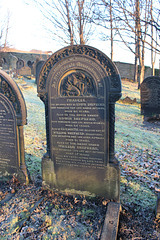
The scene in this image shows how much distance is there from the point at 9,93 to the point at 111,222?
2945 millimetres


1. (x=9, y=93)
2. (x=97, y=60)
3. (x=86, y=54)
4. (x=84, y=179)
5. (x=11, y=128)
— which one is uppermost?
(x=86, y=54)

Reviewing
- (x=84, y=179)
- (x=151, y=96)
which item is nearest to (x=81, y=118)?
(x=84, y=179)

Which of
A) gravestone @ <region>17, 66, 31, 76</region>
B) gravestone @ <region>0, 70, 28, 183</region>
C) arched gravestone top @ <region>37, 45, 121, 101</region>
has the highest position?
gravestone @ <region>17, 66, 31, 76</region>

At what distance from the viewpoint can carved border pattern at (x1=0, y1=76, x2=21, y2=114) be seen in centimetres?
A: 371

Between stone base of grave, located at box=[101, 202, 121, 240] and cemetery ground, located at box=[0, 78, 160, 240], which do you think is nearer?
stone base of grave, located at box=[101, 202, 121, 240]

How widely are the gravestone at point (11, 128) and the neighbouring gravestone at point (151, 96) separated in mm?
8123

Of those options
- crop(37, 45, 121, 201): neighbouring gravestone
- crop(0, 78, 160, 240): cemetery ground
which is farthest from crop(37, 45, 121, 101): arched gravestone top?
crop(0, 78, 160, 240): cemetery ground

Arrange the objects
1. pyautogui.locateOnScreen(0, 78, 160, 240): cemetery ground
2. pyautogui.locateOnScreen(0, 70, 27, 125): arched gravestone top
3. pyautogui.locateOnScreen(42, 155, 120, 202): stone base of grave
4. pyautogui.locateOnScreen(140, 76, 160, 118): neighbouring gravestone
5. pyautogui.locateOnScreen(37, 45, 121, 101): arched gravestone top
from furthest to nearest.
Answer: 1. pyautogui.locateOnScreen(140, 76, 160, 118): neighbouring gravestone
2. pyautogui.locateOnScreen(0, 70, 27, 125): arched gravestone top
3. pyautogui.locateOnScreen(42, 155, 120, 202): stone base of grave
4. pyautogui.locateOnScreen(37, 45, 121, 101): arched gravestone top
5. pyautogui.locateOnScreen(0, 78, 160, 240): cemetery ground

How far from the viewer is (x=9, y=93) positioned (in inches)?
147

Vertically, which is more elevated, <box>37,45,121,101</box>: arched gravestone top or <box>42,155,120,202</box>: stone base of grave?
<box>37,45,121,101</box>: arched gravestone top

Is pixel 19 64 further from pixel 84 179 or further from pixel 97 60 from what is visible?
pixel 84 179

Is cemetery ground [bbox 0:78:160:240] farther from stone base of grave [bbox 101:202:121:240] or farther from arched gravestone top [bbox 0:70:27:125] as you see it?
arched gravestone top [bbox 0:70:27:125]

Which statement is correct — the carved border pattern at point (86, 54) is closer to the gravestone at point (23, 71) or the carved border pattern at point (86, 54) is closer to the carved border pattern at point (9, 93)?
the carved border pattern at point (9, 93)

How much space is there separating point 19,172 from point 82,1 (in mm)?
13173
